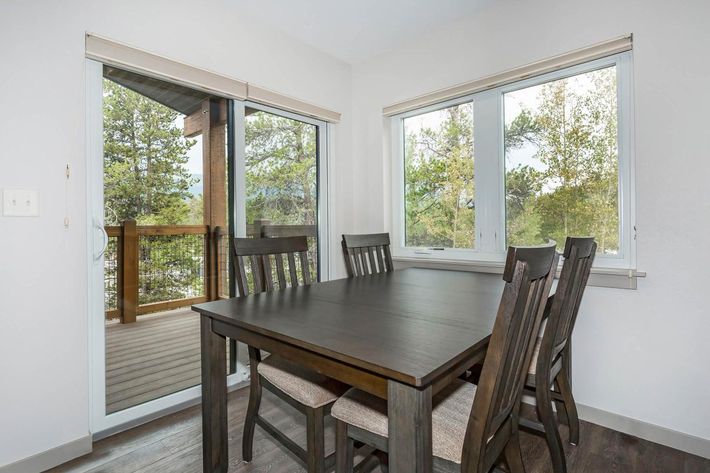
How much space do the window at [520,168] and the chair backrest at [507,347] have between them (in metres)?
1.37

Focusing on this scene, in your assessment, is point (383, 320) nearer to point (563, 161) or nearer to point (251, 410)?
point (251, 410)

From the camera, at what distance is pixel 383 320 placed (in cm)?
120

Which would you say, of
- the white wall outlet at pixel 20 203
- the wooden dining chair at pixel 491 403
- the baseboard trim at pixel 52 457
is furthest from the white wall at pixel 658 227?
the white wall outlet at pixel 20 203

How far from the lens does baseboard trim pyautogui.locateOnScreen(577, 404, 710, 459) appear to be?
5.61 ft

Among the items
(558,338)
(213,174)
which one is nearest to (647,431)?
(558,338)

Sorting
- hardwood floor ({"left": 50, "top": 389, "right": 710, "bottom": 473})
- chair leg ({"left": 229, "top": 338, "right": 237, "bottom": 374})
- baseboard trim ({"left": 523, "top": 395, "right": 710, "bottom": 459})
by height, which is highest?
chair leg ({"left": 229, "top": 338, "right": 237, "bottom": 374})

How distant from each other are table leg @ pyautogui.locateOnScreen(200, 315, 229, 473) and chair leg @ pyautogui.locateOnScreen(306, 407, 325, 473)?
38 centimetres

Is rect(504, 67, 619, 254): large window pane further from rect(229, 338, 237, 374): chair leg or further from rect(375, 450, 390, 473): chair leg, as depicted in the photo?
rect(229, 338, 237, 374): chair leg

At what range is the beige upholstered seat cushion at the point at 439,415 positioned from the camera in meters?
0.98

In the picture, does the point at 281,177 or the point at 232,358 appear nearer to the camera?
the point at 232,358

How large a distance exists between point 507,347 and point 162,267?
2.04 meters

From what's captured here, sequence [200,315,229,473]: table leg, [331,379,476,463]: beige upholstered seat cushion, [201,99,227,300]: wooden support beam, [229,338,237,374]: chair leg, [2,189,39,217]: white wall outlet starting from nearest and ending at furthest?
1. [331,379,476,463]: beige upholstered seat cushion
2. [200,315,229,473]: table leg
3. [2,189,39,217]: white wall outlet
4. [201,99,227,300]: wooden support beam
5. [229,338,237,374]: chair leg

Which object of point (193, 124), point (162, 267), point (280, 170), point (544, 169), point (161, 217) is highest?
point (193, 124)

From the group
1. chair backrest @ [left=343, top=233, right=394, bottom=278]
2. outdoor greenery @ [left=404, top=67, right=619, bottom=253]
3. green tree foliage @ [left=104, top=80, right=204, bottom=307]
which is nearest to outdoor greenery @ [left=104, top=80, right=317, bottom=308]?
green tree foliage @ [left=104, top=80, right=204, bottom=307]
